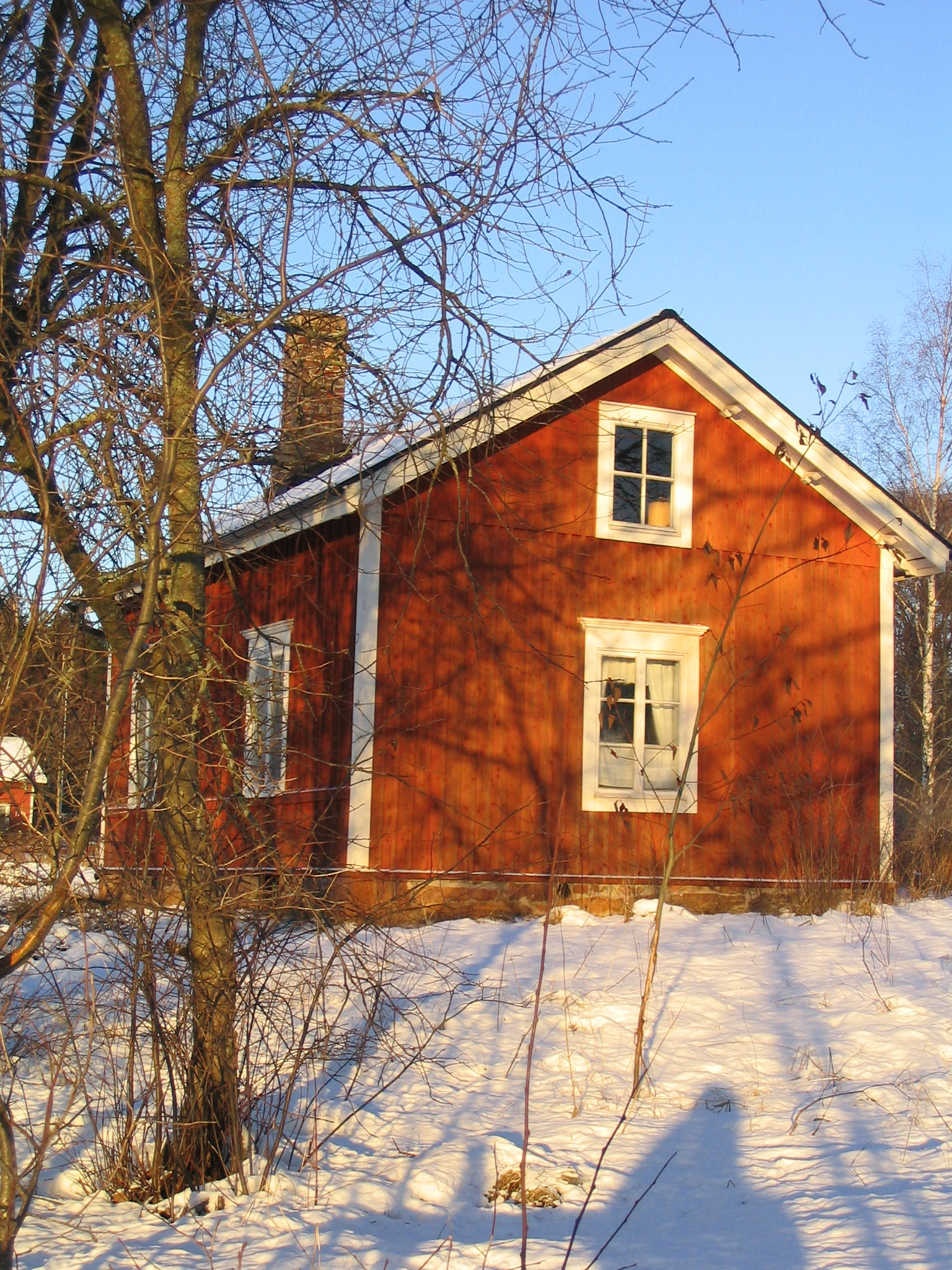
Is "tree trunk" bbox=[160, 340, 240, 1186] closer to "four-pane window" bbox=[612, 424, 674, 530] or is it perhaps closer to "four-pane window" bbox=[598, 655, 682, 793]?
"four-pane window" bbox=[598, 655, 682, 793]

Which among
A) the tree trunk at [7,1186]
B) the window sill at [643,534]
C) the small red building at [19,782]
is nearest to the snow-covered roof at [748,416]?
the window sill at [643,534]

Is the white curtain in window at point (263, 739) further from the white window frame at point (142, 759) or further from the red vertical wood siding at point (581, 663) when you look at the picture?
the red vertical wood siding at point (581, 663)

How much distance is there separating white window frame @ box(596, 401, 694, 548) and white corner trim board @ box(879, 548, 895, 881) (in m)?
2.51

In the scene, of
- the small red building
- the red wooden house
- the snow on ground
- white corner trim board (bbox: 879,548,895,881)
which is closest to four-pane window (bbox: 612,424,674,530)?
the red wooden house

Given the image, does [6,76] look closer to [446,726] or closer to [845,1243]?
[845,1243]

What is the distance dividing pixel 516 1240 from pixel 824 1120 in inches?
84.1

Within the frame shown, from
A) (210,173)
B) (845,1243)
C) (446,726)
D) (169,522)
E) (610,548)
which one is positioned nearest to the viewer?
(845,1243)

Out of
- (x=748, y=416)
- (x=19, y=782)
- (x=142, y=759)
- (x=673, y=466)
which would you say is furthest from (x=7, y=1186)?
(x=748, y=416)

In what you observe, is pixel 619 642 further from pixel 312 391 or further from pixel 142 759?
pixel 142 759

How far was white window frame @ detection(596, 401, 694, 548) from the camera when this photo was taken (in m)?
12.5

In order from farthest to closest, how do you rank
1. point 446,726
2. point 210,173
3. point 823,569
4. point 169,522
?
1. point 823,569
2. point 446,726
3. point 210,173
4. point 169,522

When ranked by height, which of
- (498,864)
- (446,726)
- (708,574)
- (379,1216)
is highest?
(708,574)

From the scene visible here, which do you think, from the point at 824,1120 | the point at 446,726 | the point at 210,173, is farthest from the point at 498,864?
the point at 210,173

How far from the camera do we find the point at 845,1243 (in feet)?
13.7
